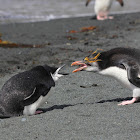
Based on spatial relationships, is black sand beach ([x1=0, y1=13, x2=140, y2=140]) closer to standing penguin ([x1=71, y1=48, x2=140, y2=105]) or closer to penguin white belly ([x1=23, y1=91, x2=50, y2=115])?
penguin white belly ([x1=23, y1=91, x2=50, y2=115])

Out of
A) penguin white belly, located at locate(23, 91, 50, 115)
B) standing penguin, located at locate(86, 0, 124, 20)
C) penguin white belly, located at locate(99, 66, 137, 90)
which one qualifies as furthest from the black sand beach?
standing penguin, located at locate(86, 0, 124, 20)

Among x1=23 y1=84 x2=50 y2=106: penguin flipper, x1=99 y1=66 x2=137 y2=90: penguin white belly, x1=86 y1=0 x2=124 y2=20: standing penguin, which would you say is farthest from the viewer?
x1=86 y1=0 x2=124 y2=20: standing penguin

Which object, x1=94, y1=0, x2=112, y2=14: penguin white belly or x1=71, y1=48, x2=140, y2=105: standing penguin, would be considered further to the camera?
x1=94, y1=0, x2=112, y2=14: penguin white belly

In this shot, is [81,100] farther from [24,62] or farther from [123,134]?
[24,62]

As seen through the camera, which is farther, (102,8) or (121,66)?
(102,8)

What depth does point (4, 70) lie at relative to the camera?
262 inches

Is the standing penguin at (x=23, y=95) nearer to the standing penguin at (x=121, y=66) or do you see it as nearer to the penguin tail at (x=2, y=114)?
the penguin tail at (x=2, y=114)

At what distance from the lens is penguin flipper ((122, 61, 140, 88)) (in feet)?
14.0

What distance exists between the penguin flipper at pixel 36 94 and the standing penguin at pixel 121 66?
0.61 m

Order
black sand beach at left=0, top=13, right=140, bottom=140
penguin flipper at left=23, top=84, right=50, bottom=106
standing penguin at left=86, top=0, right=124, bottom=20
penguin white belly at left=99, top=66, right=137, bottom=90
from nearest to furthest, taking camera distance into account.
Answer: black sand beach at left=0, top=13, right=140, bottom=140
penguin flipper at left=23, top=84, right=50, bottom=106
penguin white belly at left=99, top=66, right=137, bottom=90
standing penguin at left=86, top=0, right=124, bottom=20

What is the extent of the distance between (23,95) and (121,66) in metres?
1.25

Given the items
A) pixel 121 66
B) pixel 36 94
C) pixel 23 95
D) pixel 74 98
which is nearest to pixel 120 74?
pixel 121 66

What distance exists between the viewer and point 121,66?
14.6 ft

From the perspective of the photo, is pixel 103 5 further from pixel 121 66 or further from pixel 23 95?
pixel 23 95
